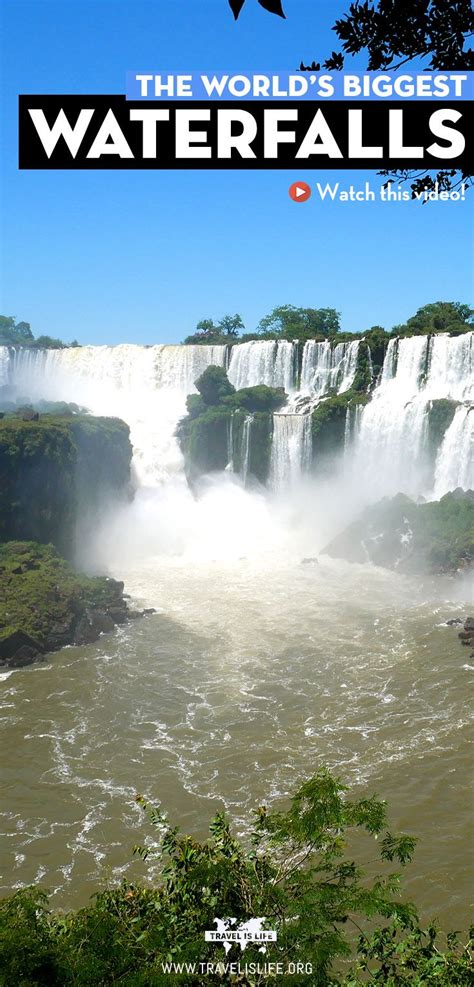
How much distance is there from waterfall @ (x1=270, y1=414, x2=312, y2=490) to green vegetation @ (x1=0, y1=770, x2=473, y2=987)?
96.4 feet

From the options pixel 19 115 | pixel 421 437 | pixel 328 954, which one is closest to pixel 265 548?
pixel 421 437

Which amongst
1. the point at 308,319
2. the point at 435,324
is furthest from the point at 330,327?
the point at 435,324

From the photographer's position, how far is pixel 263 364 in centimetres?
4072

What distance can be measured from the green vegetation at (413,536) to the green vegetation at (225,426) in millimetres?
7562

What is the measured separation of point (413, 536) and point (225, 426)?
12756mm

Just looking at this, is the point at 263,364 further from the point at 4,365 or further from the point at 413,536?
the point at 4,365

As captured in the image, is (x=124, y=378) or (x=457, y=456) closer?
(x=457, y=456)

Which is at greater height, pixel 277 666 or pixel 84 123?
pixel 84 123

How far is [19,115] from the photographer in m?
7.81

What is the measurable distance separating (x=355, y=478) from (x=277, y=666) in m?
16.7

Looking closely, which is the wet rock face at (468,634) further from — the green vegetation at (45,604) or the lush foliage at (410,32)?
the lush foliage at (410,32)

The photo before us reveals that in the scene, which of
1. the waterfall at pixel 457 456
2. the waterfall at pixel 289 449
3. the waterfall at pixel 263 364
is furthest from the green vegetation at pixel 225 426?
the waterfall at pixel 457 456

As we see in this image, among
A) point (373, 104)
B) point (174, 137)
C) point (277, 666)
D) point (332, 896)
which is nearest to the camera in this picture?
point (332, 896)

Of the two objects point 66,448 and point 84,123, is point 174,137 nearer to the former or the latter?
point 84,123
